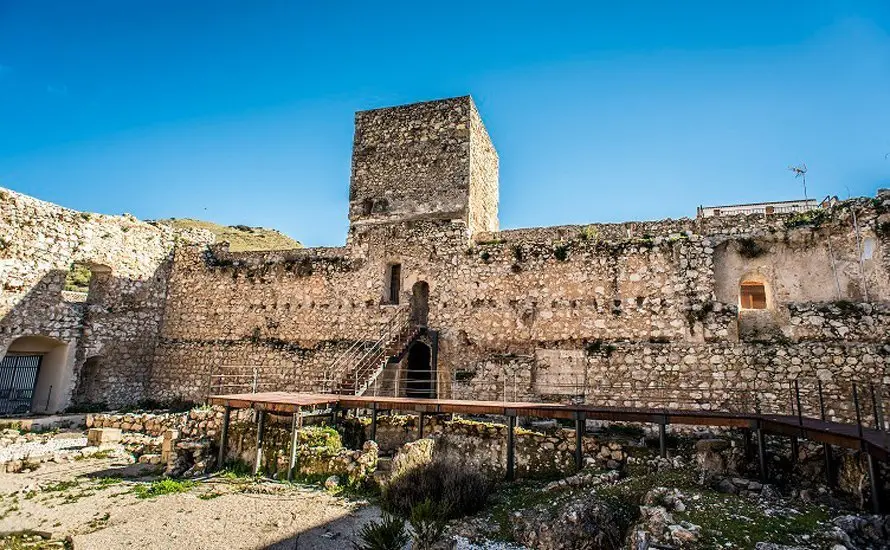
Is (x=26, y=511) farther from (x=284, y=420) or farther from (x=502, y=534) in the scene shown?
(x=502, y=534)

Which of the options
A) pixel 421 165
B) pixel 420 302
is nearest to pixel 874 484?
pixel 420 302

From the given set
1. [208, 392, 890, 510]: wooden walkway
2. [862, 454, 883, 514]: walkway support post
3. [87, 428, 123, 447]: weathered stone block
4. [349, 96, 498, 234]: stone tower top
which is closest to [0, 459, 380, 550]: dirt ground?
[208, 392, 890, 510]: wooden walkway

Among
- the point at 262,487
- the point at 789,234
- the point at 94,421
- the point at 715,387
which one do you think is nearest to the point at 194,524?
the point at 262,487

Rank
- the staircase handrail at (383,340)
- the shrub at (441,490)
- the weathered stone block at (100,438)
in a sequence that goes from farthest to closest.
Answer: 1. the staircase handrail at (383,340)
2. the weathered stone block at (100,438)
3. the shrub at (441,490)

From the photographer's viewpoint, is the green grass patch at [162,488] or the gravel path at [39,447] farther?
the gravel path at [39,447]

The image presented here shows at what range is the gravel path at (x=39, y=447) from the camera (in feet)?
43.2

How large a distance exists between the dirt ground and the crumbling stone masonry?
660cm

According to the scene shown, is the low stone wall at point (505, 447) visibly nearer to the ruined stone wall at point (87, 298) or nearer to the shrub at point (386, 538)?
the shrub at point (386, 538)

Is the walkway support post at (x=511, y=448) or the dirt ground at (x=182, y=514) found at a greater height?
the walkway support post at (x=511, y=448)

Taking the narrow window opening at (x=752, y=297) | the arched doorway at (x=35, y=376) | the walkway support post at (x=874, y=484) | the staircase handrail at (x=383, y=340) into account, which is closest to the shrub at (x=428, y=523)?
the walkway support post at (x=874, y=484)

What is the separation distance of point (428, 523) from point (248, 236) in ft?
156

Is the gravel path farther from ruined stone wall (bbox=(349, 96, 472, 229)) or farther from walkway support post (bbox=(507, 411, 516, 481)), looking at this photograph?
ruined stone wall (bbox=(349, 96, 472, 229))

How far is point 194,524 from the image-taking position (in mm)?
8398

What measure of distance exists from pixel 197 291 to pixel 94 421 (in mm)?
6662
